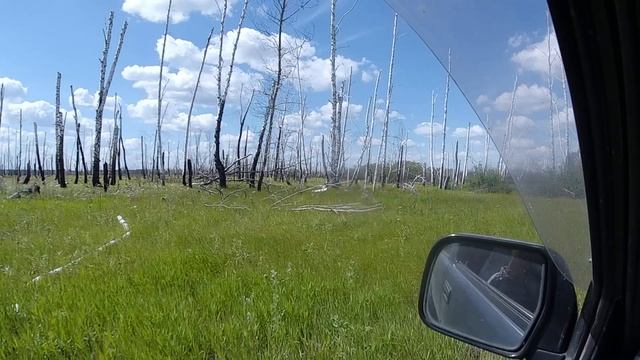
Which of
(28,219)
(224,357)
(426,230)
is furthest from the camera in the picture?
(28,219)

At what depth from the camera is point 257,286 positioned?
4359 millimetres

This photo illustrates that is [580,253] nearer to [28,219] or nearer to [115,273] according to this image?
[115,273]

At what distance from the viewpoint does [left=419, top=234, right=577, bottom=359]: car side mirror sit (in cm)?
109

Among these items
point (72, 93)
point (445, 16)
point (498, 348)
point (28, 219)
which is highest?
point (72, 93)

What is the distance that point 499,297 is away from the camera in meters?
1.36

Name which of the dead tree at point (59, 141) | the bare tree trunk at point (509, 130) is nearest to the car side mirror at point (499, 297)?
the bare tree trunk at point (509, 130)

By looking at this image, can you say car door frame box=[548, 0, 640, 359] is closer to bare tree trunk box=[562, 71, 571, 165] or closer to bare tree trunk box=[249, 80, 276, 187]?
bare tree trunk box=[562, 71, 571, 165]

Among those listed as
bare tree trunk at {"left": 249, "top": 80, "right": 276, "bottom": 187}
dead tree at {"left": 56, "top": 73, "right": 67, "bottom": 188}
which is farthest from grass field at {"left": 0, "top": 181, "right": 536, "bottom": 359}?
dead tree at {"left": 56, "top": 73, "right": 67, "bottom": 188}

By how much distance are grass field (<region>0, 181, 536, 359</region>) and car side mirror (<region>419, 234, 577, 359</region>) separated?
0.15m

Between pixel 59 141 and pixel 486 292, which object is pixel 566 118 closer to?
pixel 486 292

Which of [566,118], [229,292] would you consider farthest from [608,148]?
[229,292]

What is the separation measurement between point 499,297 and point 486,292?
6 centimetres

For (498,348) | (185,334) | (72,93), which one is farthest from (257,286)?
Answer: (72,93)

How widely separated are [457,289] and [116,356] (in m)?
2.22
